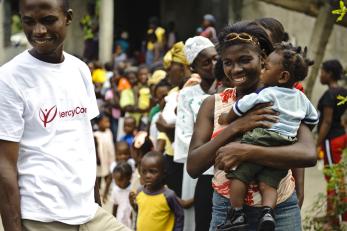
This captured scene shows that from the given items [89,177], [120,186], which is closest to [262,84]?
[89,177]

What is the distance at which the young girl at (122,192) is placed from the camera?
784cm

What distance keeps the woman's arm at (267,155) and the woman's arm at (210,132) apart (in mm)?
58

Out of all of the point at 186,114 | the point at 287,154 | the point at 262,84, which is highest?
the point at 262,84

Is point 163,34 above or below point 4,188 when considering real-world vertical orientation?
below

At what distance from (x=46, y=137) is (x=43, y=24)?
50 cm

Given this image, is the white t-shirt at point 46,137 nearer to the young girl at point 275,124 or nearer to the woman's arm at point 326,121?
the young girl at point 275,124

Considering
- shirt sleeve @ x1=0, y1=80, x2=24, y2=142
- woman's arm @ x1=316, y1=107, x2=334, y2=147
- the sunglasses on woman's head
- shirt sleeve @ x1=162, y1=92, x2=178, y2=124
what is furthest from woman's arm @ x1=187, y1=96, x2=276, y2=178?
woman's arm @ x1=316, y1=107, x2=334, y2=147

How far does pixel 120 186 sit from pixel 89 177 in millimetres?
4050

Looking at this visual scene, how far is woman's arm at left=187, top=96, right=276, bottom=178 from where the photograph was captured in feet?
12.5

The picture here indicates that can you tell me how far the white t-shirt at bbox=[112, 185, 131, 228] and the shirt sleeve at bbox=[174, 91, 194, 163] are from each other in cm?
195

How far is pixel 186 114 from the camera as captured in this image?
5887 mm

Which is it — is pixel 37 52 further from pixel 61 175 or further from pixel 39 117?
pixel 61 175

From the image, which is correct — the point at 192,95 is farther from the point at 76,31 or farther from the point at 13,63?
the point at 76,31

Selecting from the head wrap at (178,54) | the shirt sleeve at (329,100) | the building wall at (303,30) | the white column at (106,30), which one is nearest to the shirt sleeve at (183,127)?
the head wrap at (178,54)
